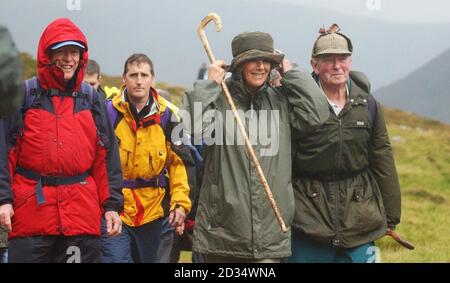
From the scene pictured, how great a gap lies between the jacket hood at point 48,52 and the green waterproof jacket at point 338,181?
1877 mm

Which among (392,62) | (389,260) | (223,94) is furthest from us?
(392,62)

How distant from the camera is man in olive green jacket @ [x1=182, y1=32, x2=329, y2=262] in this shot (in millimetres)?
6316

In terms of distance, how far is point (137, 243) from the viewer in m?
7.83

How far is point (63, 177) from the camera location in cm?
631

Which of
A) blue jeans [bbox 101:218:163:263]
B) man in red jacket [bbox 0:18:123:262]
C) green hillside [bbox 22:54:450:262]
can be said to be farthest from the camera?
green hillside [bbox 22:54:450:262]

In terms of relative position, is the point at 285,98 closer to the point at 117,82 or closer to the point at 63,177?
the point at 63,177

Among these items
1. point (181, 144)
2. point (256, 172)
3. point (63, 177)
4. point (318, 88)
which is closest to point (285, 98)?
point (318, 88)

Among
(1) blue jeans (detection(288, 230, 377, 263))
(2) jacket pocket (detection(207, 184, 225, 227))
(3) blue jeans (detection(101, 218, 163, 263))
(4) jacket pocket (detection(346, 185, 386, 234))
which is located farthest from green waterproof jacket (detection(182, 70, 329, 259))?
(3) blue jeans (detection(101, 218, 163, 263))

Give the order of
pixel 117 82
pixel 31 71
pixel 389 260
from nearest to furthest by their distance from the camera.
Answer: pixel 389 260, pixel 31 71, pixel 117 82

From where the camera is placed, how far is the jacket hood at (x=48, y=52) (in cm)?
638

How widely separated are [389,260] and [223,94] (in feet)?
19.6

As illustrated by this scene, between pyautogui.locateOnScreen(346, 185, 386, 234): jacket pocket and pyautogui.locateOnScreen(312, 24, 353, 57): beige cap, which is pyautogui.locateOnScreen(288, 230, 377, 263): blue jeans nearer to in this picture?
pyautogui.locateOnScreen(346, 185, 386, 234): jacket pocket

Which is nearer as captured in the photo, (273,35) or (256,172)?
(256,172)
